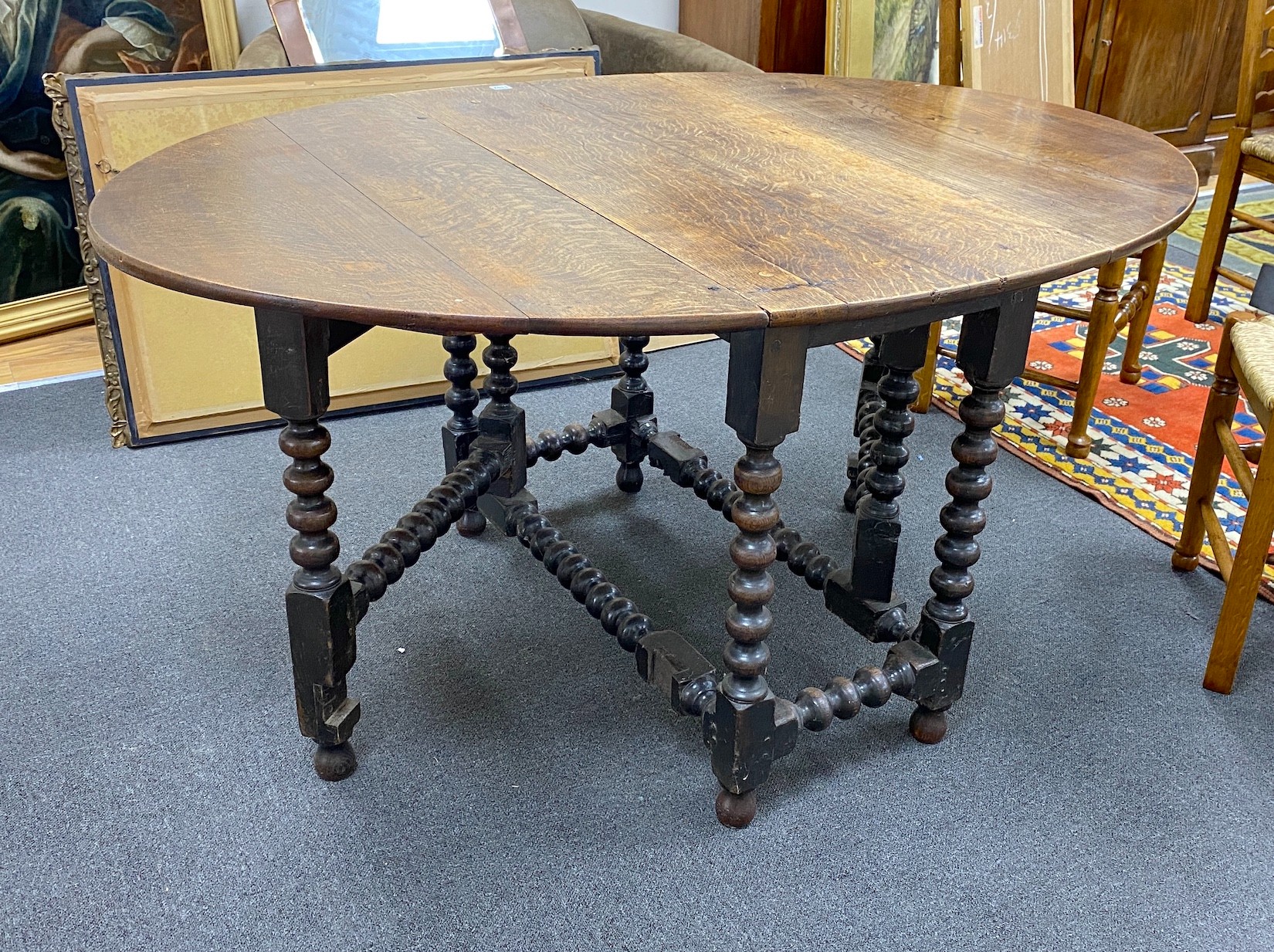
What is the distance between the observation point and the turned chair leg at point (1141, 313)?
2.77 metres

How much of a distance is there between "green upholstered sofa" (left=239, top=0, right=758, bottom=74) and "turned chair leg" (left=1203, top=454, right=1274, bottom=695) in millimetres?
1681

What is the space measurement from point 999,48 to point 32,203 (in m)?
2.54

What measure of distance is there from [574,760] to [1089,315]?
162 cm

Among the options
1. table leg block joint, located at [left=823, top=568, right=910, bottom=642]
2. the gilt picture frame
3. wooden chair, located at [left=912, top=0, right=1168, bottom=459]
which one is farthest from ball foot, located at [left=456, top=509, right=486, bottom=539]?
the gilt picture frame

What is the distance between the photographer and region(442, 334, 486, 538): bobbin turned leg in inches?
85.9

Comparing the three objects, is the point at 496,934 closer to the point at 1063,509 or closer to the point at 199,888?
the point at 199,888

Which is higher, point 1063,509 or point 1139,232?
point 1139,232

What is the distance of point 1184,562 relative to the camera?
7.35ft

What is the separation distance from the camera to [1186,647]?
2.04 metres

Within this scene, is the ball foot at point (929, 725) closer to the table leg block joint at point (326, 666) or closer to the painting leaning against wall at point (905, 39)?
the table leg block joint at point (326, 666)

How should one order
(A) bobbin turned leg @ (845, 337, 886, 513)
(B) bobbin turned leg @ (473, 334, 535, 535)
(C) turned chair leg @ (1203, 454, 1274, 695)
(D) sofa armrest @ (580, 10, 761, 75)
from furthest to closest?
(D) sofa armrest @ (580, 10, 761, 75), (A) bobbin turned leg @ (845, 337, 886, 513), (B) bobbin turned leg @ (473, 334, 535, 535), (C) turned chair leg @ (1203, 454, 1274, 695)

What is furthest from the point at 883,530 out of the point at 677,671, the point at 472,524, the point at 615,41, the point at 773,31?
the point at 773,31

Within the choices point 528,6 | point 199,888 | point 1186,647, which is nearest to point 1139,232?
point 1186,647

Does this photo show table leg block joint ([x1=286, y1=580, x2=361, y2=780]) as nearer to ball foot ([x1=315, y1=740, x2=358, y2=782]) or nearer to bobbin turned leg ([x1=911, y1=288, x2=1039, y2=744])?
ball foot ([x1=315, y1=740, x2=358, y2=782])
